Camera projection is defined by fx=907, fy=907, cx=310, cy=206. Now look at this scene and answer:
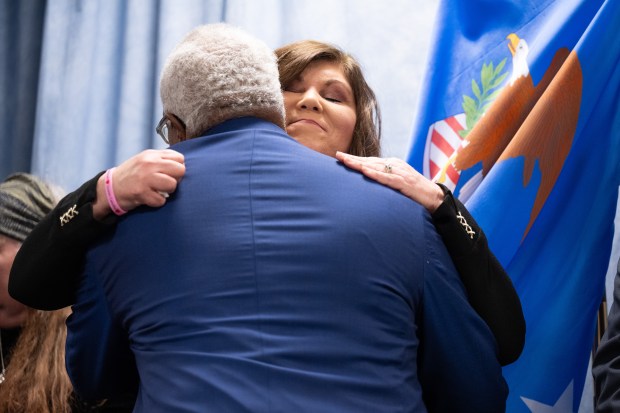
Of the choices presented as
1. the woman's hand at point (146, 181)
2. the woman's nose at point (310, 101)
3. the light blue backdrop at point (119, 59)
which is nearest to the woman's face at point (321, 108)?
the woman's nose at point (310, 101)

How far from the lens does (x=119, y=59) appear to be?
8.84 ft

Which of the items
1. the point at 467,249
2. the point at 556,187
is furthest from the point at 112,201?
the point at 556,187

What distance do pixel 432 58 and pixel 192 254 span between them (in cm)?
106

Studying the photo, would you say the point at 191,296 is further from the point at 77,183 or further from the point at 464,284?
the point at 77,183

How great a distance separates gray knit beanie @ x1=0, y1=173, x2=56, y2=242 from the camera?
2.03 m

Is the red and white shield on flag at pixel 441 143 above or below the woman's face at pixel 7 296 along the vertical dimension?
above

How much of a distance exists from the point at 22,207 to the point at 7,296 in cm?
20

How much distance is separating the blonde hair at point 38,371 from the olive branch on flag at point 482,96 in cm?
101

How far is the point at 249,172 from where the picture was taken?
127 cm

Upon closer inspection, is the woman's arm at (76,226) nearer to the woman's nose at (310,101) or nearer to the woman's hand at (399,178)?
the woman's hand at (399,178)

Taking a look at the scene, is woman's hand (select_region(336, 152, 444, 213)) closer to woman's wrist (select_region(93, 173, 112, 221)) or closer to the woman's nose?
woman's wrist (select_region(93, 173, 112, 221))

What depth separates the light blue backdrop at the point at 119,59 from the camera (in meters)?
2.47

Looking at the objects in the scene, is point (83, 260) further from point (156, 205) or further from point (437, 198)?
point (437, 198)

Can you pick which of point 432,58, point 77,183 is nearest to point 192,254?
point 432,58
